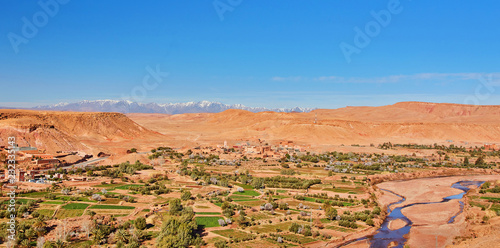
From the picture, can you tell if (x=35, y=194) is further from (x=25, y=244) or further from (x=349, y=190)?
(x=349, y=190)

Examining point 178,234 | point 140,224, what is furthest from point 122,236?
point 178,234

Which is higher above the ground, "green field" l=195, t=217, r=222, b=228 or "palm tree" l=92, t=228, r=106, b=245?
"palm tree" l=92, t=228, r=106, b=245

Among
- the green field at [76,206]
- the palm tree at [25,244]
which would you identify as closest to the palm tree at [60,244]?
the palm tree at [25,244]

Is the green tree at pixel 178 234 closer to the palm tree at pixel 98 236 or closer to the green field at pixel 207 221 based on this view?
the green field at pixel 207 221

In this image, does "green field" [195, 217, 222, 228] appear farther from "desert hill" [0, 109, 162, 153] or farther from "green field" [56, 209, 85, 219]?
"desert hill" [0, 109, 162, 153]

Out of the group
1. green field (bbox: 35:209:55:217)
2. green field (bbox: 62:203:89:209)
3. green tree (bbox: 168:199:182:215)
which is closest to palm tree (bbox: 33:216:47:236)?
green field (bbox: 35:209:55:217)

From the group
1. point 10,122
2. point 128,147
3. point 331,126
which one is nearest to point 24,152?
point 10,122

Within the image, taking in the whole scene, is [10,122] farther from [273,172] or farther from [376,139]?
[376,139]
